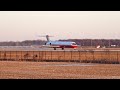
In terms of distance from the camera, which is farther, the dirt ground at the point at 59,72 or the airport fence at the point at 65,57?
the airport fence at the point at 65,57

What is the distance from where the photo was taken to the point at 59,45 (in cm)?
9800

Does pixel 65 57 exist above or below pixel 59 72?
below

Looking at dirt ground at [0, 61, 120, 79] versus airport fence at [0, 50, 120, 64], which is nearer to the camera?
dirt ground at [0, 61, 120, 79]

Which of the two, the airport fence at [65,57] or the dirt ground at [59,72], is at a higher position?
the dirt ground at [59,72]

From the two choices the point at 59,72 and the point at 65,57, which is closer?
the point at 59,72

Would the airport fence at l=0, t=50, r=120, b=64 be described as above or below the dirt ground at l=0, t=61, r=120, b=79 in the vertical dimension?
below
